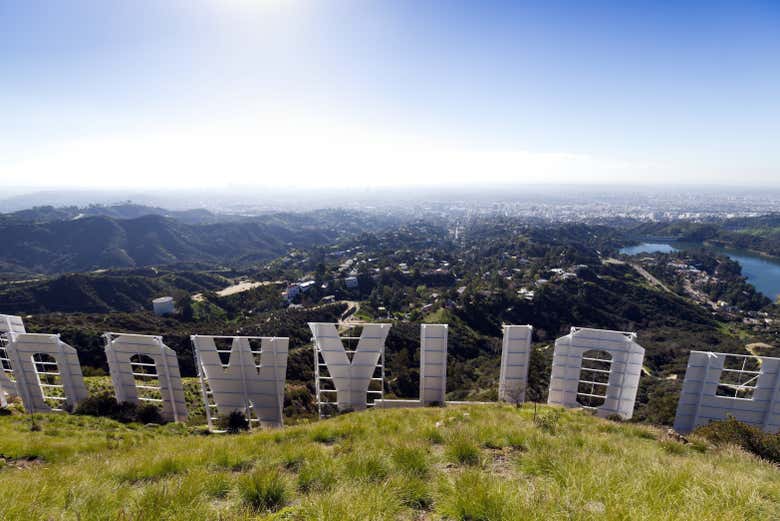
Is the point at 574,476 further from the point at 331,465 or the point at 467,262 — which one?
the point at 467,262

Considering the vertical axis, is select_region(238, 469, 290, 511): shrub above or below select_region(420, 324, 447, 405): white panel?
above

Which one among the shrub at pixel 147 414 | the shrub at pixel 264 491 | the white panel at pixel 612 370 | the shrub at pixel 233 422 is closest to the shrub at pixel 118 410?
the shrub at pixel 147 414

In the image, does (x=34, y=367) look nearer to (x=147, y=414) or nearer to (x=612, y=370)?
(x=147, y=414)

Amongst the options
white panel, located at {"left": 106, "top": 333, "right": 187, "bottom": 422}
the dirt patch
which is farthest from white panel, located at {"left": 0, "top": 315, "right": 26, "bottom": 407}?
the dirt patch

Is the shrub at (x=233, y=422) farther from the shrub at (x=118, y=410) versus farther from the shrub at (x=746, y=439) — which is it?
the shrub at (x=746, y=439)

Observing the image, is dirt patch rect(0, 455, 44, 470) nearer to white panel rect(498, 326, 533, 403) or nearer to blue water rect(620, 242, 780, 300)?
white panel rect(498, 326, 533, 403)

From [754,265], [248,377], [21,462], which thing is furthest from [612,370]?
→ [754,265]

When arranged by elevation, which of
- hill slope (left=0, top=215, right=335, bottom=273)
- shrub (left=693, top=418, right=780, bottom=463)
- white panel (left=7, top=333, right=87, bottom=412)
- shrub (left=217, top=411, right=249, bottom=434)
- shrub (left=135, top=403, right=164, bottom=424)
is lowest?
hill slope (left=0, top=215, right=335, bottom=273)
